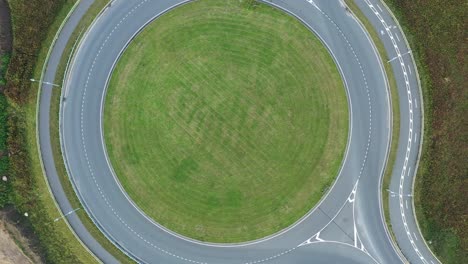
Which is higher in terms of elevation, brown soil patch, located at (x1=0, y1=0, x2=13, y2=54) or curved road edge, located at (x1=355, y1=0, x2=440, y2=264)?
brown soil patch, located at (x1=0, y1=0, x2=13, y2=54)

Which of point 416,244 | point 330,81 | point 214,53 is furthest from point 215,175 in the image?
point 416,244

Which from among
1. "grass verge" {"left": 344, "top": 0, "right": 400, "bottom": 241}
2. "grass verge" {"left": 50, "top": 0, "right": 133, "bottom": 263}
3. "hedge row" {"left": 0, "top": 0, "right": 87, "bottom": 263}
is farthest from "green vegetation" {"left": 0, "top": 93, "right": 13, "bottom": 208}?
"grass verge" {"left": 344, "top": 0, "right": 400, "bottom": 241}

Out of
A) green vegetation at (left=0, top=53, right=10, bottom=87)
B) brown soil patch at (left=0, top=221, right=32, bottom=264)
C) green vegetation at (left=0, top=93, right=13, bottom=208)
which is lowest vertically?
brown soil patch at (left=0, top=221, right=32, bottom=264)

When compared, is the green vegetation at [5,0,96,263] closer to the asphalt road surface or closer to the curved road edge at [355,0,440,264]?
the asphalt road surface

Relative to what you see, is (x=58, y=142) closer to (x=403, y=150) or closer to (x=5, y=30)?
(x=5, y=30)

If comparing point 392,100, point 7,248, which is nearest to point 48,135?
point 7,248

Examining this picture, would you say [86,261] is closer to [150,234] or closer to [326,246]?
[150,234]

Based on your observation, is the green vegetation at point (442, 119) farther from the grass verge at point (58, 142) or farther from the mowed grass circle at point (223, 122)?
the grass verge at point (58, 142)
